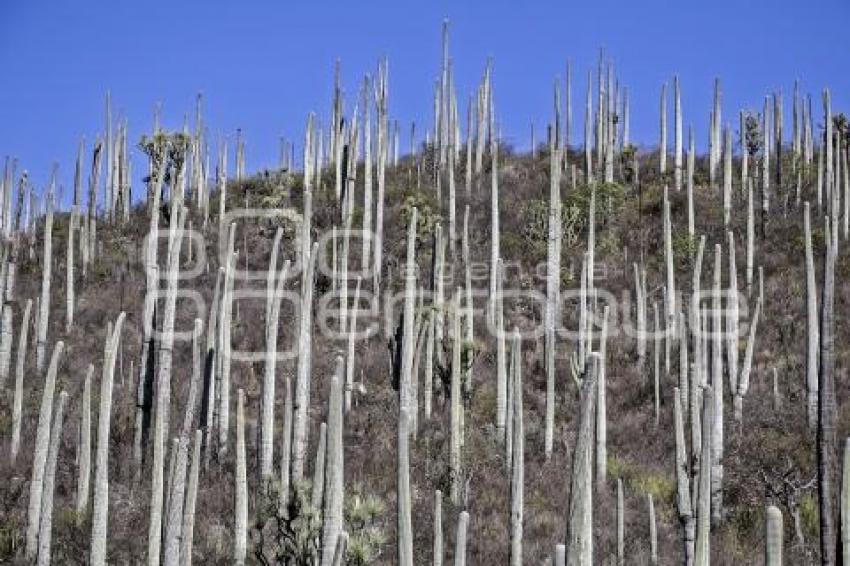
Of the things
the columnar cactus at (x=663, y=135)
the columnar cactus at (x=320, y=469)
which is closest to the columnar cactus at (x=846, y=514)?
the columnar cactus at (x=320, y=469)

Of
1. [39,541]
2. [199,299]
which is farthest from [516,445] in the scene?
[199,299]

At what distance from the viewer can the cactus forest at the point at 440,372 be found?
26.7ft

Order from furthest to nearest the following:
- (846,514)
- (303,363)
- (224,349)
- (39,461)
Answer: (224,349)
(303,363)
(39,461)
(846,514)

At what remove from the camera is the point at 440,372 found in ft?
49.6

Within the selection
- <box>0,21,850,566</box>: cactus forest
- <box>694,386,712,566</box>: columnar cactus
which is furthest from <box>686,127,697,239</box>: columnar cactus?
<box>694,386,712,566</box>: columnar cactus

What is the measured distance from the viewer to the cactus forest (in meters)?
8.13

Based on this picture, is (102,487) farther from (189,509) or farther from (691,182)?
(691,182)

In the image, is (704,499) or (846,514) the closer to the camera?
(846,514)

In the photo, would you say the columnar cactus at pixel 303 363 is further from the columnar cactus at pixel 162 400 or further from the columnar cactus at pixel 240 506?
the columnar cactus at pixel 162 400

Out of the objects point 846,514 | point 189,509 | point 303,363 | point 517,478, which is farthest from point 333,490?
point 303,363

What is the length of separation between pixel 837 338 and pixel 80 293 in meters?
18.5

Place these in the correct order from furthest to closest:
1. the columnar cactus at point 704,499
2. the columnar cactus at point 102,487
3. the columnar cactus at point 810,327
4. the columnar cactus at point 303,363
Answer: the columnar cactus at point 303,363 → the columnar cactus at point 810,327 → the columnar cactus at point 102,487 → the columnar cactus at point 704,499

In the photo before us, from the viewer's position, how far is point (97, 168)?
98.5ft

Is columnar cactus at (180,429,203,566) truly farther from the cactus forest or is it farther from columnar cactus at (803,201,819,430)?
columnar cactus at (803,201,819,430)
